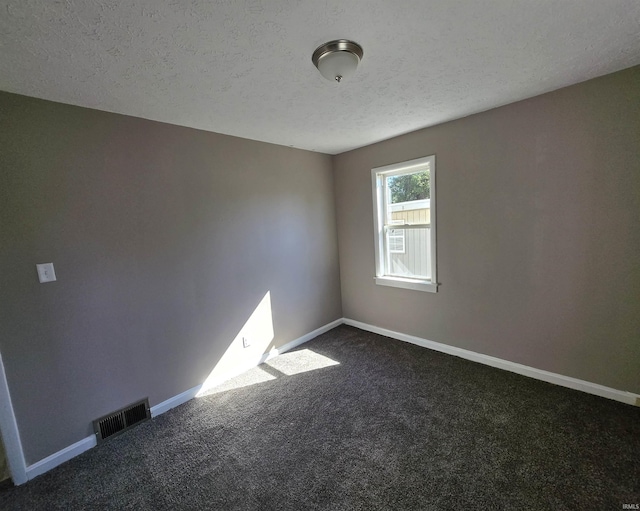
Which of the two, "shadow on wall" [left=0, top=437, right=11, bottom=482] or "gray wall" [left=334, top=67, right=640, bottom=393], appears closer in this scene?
"shadow on wall" [left=0, top=437, right=11, bottom=482]

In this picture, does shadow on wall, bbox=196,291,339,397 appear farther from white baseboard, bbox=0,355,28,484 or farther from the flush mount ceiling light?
the flush mount ceiling light

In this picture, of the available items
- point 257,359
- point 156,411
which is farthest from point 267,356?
point 156,411

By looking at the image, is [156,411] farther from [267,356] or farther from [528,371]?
[528,371]

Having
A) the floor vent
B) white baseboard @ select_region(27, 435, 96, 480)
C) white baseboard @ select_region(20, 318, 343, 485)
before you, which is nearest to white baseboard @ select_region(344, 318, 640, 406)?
white baseboard @ select_region(20, 318, 343, 485)

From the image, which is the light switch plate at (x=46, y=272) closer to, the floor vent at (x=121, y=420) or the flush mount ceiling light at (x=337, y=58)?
the floor vent at (x=121, y=420)

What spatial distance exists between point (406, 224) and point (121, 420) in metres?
3.23

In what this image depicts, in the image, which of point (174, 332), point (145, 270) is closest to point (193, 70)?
point (145, 270)

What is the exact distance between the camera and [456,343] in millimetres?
2936

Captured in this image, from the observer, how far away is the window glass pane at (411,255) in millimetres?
3119

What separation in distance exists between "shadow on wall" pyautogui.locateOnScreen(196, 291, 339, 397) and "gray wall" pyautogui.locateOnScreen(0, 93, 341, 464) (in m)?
0.10

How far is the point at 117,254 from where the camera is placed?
2.07 metres

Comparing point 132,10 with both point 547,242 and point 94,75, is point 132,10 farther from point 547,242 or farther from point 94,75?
point 547,242

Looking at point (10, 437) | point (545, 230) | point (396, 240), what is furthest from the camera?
point (396, 240)

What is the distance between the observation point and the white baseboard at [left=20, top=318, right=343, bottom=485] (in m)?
1.79
